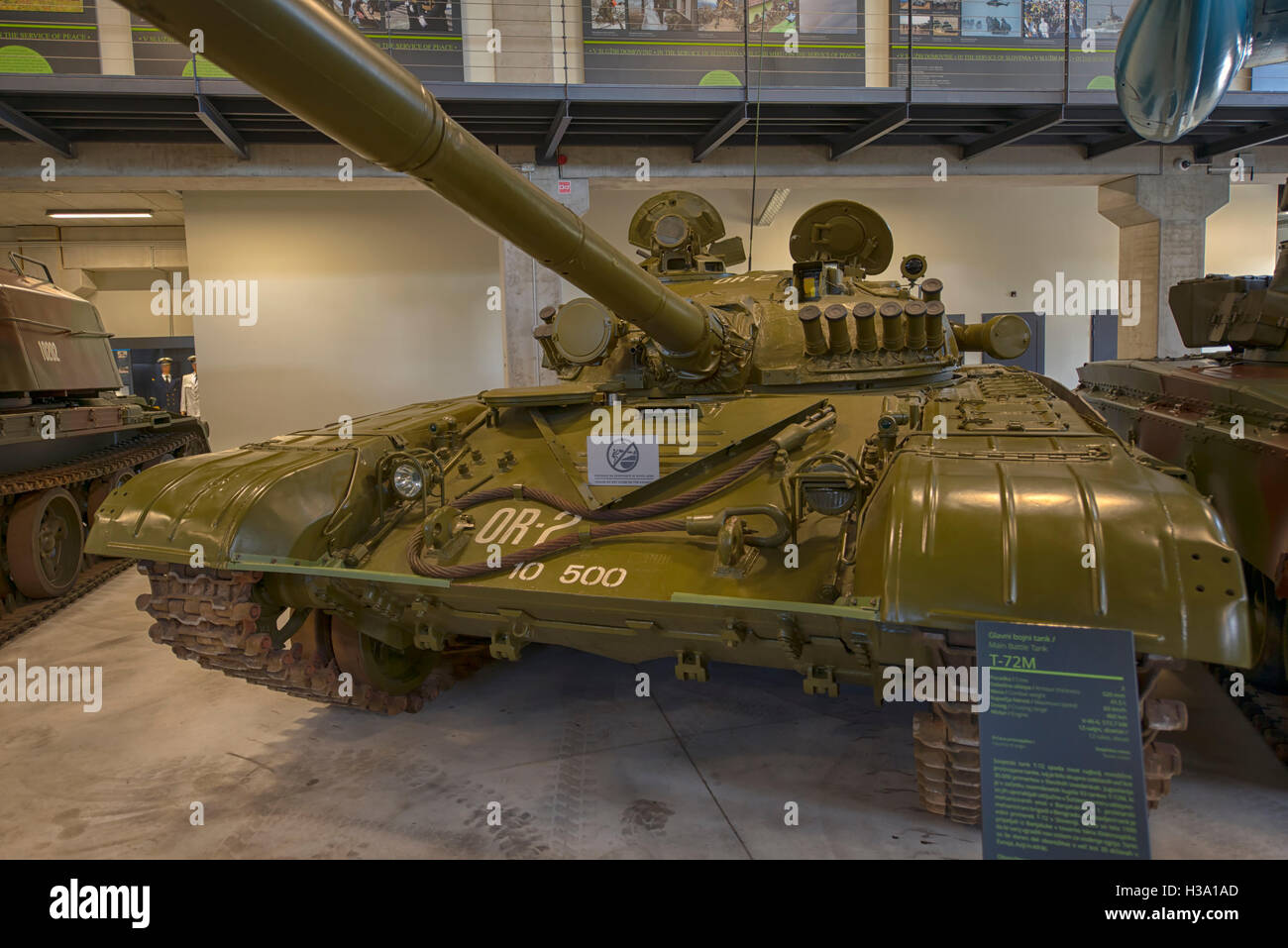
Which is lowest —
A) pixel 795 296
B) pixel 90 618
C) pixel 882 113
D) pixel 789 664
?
pixel 90 618

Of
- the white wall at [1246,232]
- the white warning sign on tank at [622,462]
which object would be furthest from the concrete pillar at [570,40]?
the white wall at [1246,232]

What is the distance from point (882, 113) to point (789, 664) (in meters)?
8.30

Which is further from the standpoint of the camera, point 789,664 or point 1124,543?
point 789,664

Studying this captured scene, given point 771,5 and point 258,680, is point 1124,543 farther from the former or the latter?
point 771,5

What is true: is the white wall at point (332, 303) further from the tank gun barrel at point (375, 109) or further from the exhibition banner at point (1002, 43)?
the tank gun barrel at point (375, 109)

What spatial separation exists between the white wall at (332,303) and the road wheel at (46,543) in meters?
4.11

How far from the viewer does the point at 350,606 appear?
4.70m

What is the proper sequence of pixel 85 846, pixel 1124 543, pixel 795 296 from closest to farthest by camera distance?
pixel 1124 543 < pixel 85 846 < pixel 795 296

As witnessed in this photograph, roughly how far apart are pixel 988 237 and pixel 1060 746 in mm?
13260

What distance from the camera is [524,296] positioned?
35.5 feet

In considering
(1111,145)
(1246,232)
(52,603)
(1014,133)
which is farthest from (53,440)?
(1246,232)

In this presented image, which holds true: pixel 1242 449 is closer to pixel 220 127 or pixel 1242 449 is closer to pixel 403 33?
pixel 403 33

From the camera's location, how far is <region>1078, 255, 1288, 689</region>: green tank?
4777mm
